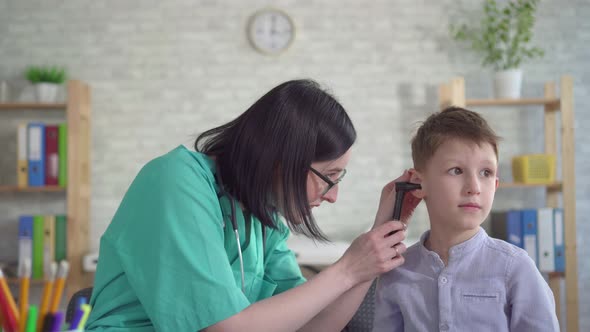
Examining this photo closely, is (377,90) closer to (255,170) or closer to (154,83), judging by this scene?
(154,83)

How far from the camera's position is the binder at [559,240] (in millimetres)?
3365

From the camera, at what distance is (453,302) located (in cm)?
124

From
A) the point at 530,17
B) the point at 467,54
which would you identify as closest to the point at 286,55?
the point at 467,54

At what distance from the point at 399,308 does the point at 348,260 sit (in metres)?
0.20

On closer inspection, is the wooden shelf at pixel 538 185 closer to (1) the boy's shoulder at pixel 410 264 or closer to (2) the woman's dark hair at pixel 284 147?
(1) the boy's shoulder at pixel 410 264

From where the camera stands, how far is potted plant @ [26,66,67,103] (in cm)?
357

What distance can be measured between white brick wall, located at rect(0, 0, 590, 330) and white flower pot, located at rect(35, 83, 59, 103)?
23cm

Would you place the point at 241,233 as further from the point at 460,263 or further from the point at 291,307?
the point at 460,263

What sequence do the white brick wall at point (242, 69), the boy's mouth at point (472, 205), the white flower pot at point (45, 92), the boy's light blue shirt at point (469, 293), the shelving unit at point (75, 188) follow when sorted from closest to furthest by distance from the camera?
the boy's light blue shirt at point (469, 293) < the boy's mouth at point (472, 205) < the shelving unit at point (75, 188) < the white flower pot at point (45, 92) < the white brick wall at point (242, 69)

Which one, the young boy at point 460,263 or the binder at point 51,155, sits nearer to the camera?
the young boy at point 460,263

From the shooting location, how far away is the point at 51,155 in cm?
349

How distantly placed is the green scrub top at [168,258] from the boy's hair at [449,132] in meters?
0.50

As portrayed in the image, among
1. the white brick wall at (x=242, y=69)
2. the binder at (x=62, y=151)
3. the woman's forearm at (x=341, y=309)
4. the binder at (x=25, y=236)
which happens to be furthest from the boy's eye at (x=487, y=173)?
the binder at (x=25, y=236)

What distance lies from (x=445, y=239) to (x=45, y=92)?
294 cm
